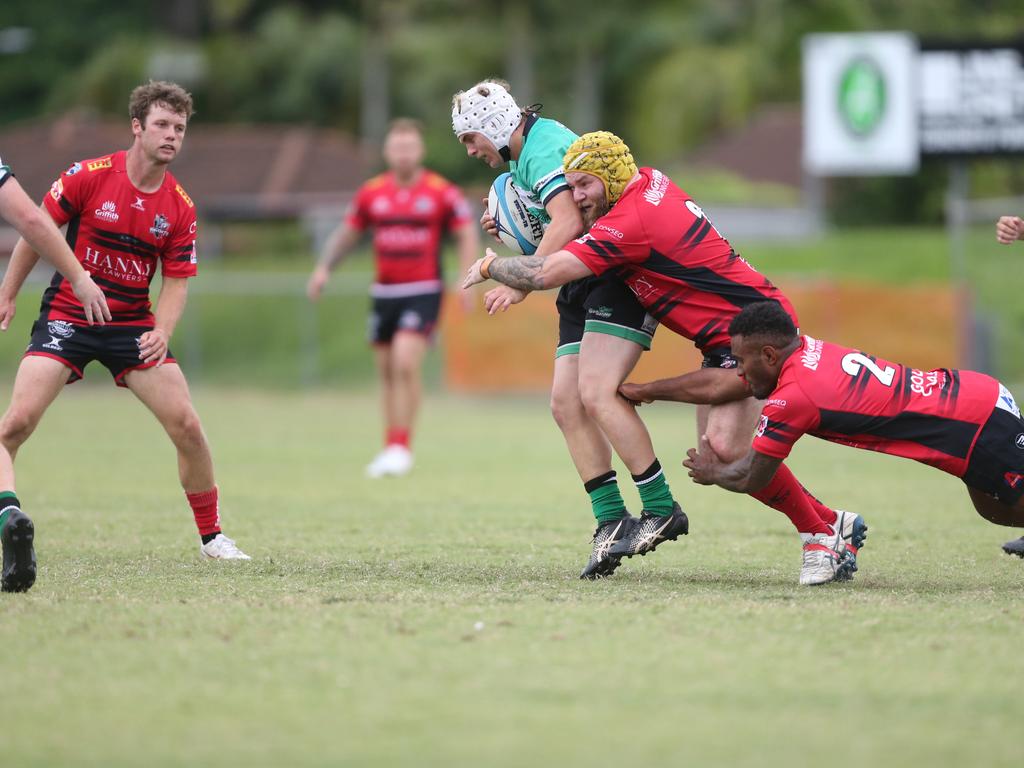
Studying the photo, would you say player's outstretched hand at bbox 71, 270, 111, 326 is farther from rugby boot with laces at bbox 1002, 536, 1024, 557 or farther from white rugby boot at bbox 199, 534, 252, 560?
rugby boot with laces at bbox 1002, 536, 1024, 557

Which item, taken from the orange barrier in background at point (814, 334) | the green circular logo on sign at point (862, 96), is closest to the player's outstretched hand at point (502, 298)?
the orange barrier in background at point (814, 334)

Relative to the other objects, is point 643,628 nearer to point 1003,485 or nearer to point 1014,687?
point 1014,687

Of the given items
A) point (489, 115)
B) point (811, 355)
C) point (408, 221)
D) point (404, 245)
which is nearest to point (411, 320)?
point (404, 245)

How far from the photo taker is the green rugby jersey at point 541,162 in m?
6.74

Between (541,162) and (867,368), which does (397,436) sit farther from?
(867,368)

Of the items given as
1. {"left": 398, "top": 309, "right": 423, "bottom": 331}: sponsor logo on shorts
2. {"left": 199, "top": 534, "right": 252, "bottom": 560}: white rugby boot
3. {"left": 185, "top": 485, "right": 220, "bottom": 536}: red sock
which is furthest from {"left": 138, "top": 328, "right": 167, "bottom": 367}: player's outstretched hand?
{"left": 398, "top": 309, "right": 423, "bottom": 331}: sponsor logo on shorts

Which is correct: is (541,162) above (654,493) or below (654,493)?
above

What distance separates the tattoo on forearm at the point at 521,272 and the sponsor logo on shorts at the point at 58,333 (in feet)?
6.66

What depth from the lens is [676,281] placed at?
6656mm

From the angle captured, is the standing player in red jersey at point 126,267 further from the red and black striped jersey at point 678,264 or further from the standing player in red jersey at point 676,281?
the red and black striped jersey at point 678,264

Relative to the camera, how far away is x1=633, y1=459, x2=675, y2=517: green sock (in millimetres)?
6820

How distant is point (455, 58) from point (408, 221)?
102 feet

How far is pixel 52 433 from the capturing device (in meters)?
15.8

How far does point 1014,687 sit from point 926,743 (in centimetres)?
73
